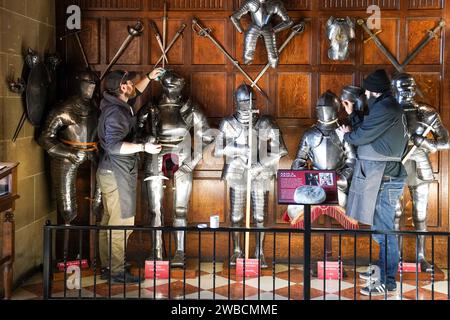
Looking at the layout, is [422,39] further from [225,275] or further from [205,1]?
[225,275]

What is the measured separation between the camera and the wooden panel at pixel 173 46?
18.9 feet

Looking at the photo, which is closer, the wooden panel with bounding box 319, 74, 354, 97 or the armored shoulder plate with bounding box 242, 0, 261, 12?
the armored shoulder plate with bounding box 242, 0, 261, 12

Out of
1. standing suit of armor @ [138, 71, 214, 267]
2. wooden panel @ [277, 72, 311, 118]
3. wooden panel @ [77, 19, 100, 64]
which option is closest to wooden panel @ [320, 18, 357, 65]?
wooden panel @ [277, 72, 311, 118]

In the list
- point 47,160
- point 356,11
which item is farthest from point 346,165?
point 47,160

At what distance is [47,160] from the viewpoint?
217 inches

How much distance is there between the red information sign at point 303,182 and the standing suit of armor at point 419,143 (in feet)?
5.57

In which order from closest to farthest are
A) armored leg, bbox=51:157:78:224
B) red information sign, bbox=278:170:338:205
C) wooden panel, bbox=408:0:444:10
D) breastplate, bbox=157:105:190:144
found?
→ red information sign, bbox=278:170:338:205, armored leg, bbox=51:157:78:224, breastplate, bbox=157:105:190:144, wooden panel, bbox=408:0:444:10

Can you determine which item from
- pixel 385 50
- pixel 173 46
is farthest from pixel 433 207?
pixel 173 46

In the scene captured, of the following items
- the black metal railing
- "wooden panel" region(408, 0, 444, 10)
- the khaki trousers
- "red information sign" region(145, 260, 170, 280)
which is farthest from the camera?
"wooden panel" region(408, 0, 444, 10)

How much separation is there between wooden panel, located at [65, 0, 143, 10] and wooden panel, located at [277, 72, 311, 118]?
1355mm

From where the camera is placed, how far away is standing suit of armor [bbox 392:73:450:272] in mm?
5230

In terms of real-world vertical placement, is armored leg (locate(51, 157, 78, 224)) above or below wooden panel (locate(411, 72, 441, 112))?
below

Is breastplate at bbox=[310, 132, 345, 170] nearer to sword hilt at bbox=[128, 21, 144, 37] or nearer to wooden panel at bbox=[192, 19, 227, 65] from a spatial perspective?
wooden panel at bbox=[192, 19, 227, 65]

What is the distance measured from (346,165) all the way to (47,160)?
2.40 meters
